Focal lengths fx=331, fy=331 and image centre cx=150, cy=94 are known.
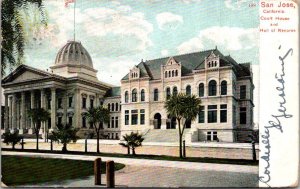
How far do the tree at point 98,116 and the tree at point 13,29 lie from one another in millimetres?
1536

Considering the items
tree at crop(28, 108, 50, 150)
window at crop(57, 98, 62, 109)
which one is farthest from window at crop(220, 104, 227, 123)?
tree at crop(28, 108, 50, 150)

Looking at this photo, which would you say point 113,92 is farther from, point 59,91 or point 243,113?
point 243,113

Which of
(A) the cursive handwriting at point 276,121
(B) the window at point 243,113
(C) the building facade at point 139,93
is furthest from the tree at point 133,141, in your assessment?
(A) the cursive handwriting at point 276,121

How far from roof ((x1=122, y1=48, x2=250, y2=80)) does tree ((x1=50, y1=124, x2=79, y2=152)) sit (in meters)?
1.34

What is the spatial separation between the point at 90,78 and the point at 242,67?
8.31 ft

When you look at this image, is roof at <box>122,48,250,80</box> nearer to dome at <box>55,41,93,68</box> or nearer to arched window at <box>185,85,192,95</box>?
arched window at <box>185,85,192,95</box>

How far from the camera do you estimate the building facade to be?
533 cm

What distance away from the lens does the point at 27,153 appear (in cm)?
575

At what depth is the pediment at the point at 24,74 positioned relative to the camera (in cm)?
501

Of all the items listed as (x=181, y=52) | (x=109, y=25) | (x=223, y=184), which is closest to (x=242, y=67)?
(x=181, y=52)

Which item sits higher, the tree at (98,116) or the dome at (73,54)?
the dome at (73,54)

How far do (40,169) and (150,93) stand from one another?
2258mm

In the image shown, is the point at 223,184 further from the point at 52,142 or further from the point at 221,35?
the point at 52,142

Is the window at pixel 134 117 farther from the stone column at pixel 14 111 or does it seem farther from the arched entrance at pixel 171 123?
the stone column at pixel 14 111
